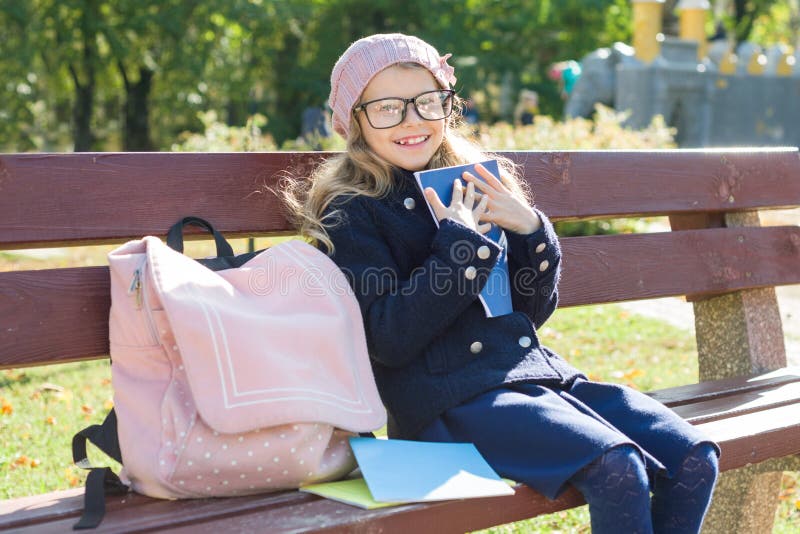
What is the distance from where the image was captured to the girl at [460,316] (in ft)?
6.81

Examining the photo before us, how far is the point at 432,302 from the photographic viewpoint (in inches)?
85.9

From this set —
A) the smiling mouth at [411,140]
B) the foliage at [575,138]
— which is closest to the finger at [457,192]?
the smiling mouth at [411,140]

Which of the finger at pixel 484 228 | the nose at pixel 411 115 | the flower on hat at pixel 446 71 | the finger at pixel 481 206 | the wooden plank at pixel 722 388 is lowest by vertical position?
the wooden plank at pixel 722 388

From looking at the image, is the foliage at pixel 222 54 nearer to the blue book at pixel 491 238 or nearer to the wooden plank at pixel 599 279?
the wooden plank at pixel 599 279

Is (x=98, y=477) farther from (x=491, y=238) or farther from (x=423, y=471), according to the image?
(x=491, y=238)

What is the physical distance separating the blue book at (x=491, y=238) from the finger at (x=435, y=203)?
0.04ft

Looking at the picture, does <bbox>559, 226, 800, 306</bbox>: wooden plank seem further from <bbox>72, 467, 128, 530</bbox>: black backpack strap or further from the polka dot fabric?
<bbox>72, 467, 128, 530</bbox>: black backpack strap

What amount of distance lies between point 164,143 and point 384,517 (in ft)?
90.7

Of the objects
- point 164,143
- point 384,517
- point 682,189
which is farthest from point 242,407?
point 164,143

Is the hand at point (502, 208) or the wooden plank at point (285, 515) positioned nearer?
the wooden plank at point (285, 515)

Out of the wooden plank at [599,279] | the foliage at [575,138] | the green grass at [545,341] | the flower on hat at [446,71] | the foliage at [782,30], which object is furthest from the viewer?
the foliage at [782,30]

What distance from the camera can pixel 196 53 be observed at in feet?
72.1

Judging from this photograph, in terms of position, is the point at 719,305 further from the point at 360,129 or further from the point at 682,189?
the point at 360,129

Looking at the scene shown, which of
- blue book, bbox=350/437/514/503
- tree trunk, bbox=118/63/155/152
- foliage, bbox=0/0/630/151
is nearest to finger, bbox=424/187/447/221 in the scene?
blue book, bbox=350/437/514/503
